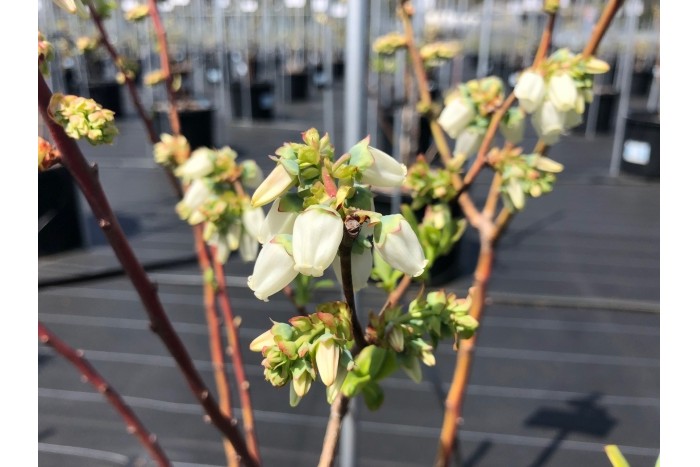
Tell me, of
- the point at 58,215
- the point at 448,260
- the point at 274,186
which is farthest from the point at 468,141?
the point at 58,215

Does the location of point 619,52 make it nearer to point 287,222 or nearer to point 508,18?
point 508,18

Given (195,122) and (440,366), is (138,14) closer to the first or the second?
(440,366)

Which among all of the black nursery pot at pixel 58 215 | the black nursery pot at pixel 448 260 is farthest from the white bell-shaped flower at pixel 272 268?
the black nursery pot at pixel 58 215

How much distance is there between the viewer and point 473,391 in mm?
1703

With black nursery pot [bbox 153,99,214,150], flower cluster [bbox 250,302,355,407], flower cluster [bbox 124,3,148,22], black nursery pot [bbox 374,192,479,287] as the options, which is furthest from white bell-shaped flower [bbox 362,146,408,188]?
black nursery pot [bbox 153,99,214,150]

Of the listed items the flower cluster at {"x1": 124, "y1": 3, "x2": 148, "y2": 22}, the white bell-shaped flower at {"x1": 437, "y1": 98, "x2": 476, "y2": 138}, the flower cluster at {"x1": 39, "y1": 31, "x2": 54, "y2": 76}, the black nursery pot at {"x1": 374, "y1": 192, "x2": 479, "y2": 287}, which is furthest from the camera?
the black nursery pot at {"x1": 374, "y1": 192, "x2": 479, "y2": 287}

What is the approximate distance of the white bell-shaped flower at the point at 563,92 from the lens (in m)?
0.74

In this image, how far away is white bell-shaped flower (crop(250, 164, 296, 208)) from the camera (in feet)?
1.39

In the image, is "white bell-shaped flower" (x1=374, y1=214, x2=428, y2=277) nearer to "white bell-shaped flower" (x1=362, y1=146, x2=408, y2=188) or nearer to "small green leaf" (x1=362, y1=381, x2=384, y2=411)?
"white bell-shaped flower" (x1=362, y1=146, x2=408, y2=188)

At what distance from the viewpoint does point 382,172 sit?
46cm

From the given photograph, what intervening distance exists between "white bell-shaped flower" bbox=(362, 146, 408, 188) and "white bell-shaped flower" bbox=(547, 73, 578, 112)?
14.8 inches

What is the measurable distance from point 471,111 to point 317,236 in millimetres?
540

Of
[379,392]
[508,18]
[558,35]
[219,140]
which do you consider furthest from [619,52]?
[379,392]

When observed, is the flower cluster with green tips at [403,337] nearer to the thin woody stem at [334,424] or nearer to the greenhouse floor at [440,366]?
the thin woody stem at [334,424]
